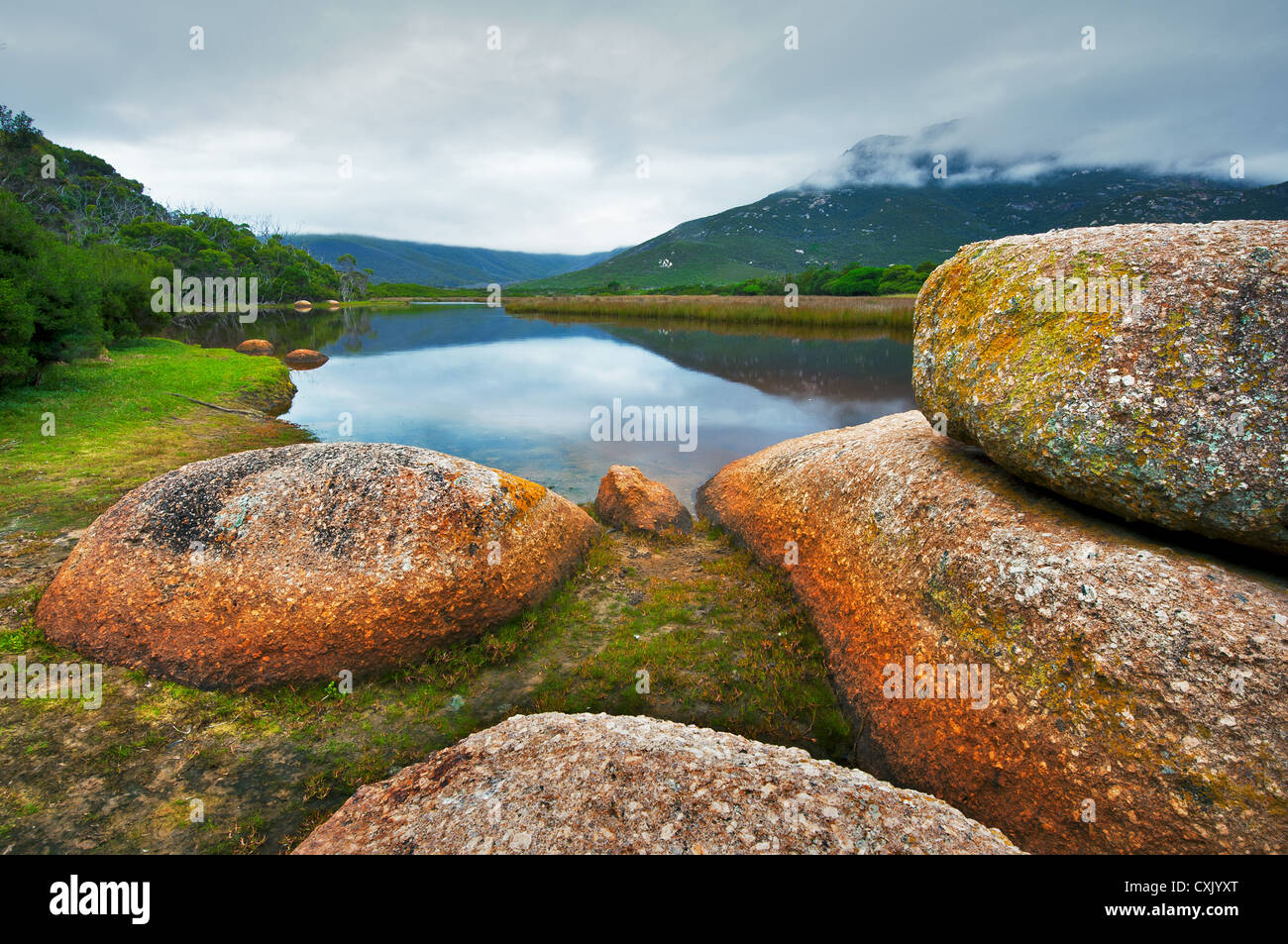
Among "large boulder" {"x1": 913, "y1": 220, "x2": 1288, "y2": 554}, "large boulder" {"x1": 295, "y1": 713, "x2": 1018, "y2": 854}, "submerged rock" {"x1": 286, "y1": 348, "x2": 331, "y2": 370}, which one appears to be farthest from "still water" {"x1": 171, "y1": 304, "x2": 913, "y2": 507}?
"large boulder" {"x1": 295, "y1": 713, "x2": 1018, "y2": 854}

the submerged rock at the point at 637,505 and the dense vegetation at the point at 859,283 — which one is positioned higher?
the dense vegetation at the point at 859,283

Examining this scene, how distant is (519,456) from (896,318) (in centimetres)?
4360

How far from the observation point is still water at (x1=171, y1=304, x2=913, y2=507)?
19359 mm

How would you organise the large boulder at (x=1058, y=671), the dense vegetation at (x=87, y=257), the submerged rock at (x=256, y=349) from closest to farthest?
1. the large boulder at (x=1058, y=671)
2. the dense vegetation at (x=87, y=257)
3. the submerged rock at (x=256, y=349)

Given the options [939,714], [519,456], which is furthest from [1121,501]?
[519,456]

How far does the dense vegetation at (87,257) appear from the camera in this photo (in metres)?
18.5

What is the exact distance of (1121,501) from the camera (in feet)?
15.6

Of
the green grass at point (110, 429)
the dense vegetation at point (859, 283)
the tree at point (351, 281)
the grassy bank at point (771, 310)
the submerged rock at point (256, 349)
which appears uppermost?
the tree at point (351, 281)

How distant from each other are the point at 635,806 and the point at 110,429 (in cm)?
1957

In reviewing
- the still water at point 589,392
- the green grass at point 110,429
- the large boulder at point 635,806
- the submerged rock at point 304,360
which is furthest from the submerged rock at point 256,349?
the large boulder at point 635,806

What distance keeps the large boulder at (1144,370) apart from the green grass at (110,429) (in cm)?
1391

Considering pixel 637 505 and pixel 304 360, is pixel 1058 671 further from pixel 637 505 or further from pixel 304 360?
pixel 304 360

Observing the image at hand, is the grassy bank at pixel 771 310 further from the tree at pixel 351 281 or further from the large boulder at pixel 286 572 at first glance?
the tree at pixel 351 281

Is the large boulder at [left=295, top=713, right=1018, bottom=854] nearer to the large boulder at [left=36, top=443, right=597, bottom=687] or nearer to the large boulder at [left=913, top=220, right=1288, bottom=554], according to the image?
the large boulder at [left=36, top=443, right=597, bottom=687]
